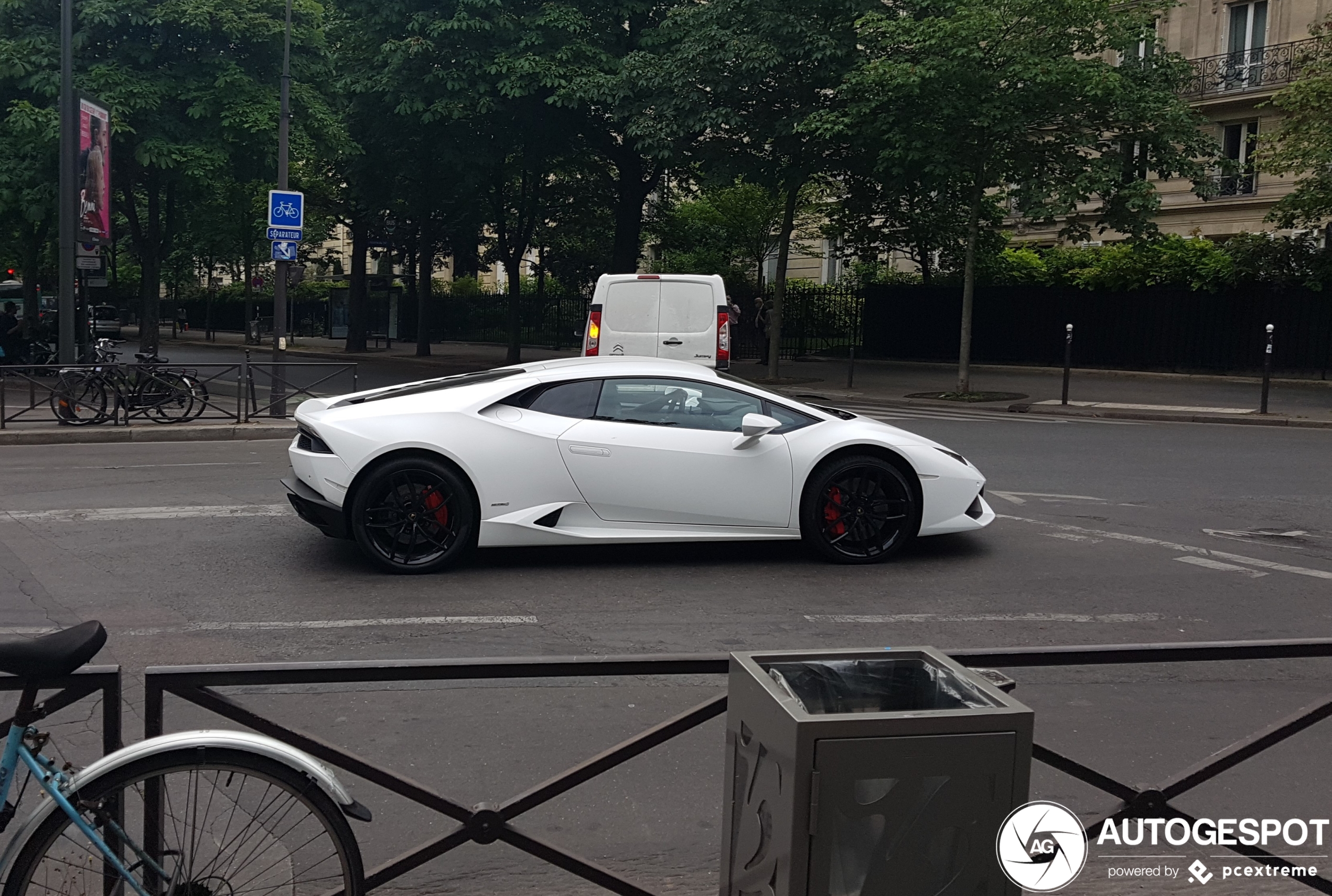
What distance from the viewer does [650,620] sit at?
692 centimetres

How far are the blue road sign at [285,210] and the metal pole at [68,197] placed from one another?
352 cm

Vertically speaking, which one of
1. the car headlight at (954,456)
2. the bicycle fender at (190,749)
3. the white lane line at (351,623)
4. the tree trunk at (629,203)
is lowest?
the white lane line at (351,623)

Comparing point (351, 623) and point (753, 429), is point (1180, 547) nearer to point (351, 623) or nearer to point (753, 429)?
point (753, 429)

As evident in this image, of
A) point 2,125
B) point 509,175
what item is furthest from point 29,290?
point 509,175

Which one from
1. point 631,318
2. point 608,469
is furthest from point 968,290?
point 608,469

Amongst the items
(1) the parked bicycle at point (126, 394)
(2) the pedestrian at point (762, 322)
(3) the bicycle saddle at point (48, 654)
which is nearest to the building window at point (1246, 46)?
(2) the pedestrian at point (762, 322)

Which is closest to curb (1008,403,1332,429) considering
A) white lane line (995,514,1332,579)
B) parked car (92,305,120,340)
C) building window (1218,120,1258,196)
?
A: white lane line (995,514,1332,579)

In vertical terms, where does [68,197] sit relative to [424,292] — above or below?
above

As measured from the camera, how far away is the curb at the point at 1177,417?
63.7ft

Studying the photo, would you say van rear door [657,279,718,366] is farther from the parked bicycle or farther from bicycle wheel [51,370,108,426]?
bicycle wheel [51,370,108,426]

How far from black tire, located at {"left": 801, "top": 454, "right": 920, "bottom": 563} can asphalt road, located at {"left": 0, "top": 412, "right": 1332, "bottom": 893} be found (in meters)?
0.19

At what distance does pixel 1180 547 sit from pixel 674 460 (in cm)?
391

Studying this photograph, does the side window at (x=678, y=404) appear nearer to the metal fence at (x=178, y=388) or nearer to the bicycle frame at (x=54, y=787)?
the bicycle frame at (x=54, y=787)

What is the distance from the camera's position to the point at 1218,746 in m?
5.12
